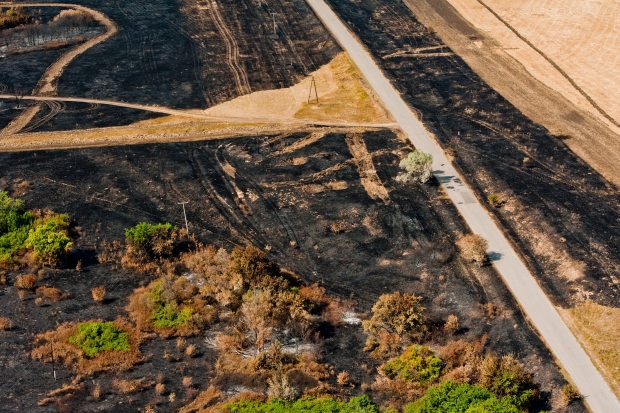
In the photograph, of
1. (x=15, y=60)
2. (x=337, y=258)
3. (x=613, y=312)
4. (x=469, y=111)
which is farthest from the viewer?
(x=15, y=60)

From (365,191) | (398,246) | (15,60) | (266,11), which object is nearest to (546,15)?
(266,11)

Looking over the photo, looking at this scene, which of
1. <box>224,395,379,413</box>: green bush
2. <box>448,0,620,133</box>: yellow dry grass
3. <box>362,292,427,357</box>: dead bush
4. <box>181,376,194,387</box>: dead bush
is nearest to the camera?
<box>224,395,379,413</box>: green bush

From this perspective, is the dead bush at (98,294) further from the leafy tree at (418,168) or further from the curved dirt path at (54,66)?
the curved dirt path at (54,66)

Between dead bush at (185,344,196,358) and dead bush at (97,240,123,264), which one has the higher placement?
dead bush at (185,344,196,358)

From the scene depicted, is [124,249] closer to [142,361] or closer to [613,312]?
[142,361]

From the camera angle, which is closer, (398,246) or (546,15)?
(398,246)

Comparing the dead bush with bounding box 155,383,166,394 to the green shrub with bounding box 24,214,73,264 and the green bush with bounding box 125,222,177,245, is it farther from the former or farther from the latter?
the green shrub with bounding box 24,214,73,264

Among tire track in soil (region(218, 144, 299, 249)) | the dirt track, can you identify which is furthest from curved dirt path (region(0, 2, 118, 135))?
the dirt track
